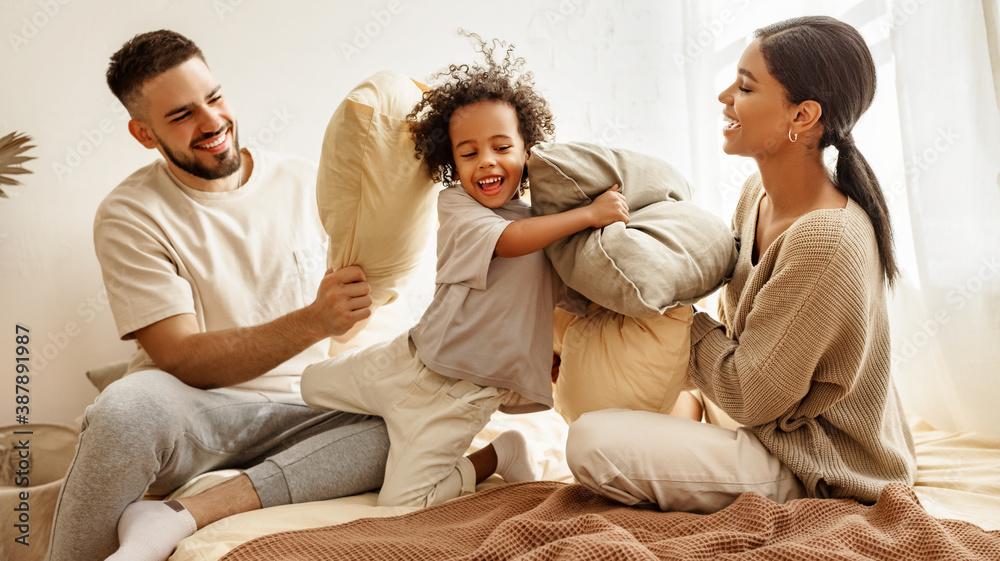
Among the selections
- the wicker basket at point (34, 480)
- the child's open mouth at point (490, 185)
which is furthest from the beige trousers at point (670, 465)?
the wicker basket at point (34, 480)

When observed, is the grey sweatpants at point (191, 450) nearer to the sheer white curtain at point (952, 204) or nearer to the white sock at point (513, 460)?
the white sock at point (513, 460)

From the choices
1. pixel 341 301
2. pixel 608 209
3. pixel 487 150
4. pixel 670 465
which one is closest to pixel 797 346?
pixel 670 465

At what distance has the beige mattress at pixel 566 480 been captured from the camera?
1158 mm

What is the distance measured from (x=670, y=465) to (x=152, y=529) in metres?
0.87

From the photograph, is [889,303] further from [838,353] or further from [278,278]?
[278,278]

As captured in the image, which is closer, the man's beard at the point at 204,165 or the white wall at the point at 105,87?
the man's beard at the point at 204,165

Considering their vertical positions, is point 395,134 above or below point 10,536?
above

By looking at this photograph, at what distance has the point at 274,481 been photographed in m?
1.33

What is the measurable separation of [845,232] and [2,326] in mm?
2196

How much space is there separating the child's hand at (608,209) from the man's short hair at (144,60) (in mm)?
1069

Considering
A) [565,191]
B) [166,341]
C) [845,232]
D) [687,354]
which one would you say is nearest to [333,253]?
[166,341]

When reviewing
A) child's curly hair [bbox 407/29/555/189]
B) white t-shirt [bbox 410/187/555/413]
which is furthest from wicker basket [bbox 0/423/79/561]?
child's curly hair [bbox 407/29/555/189]

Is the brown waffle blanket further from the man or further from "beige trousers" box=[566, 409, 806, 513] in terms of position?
the man

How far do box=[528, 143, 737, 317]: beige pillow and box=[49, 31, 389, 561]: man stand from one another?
0.46m
